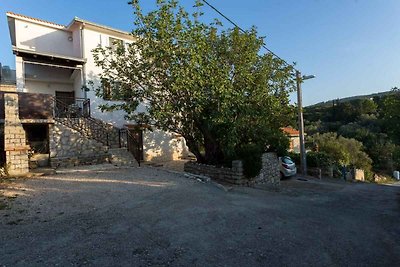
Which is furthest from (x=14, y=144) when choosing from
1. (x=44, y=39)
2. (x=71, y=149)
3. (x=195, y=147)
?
(x=44, y=39)

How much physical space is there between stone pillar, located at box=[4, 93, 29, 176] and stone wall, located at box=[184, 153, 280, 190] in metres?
6.96

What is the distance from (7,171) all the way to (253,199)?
935cm

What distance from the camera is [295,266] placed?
12.8ft

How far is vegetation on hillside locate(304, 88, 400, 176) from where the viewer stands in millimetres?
9586

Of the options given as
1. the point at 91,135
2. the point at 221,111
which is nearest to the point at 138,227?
the point at 221,111

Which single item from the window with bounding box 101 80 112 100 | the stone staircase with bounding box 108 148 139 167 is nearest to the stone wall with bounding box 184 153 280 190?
the stone staircase with bounding box 108 148 139 167

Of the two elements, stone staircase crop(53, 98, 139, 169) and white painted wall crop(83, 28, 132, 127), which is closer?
stone staircase crop(53, 98, 139, 169)

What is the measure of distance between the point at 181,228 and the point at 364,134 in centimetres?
3865

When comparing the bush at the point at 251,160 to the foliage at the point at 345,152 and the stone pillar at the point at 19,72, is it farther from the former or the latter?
the foliage at the point at 345,152

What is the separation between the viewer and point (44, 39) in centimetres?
1847

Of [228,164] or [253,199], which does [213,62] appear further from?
[253,199]

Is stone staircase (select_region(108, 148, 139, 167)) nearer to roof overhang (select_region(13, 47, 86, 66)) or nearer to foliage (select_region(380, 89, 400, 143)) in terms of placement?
roof overhang (select_region(13, 47, 86, 66))

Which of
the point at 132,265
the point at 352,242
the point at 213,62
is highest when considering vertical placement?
the point at 213,62

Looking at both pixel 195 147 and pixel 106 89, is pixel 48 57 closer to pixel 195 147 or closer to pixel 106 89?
pixel 106 89
